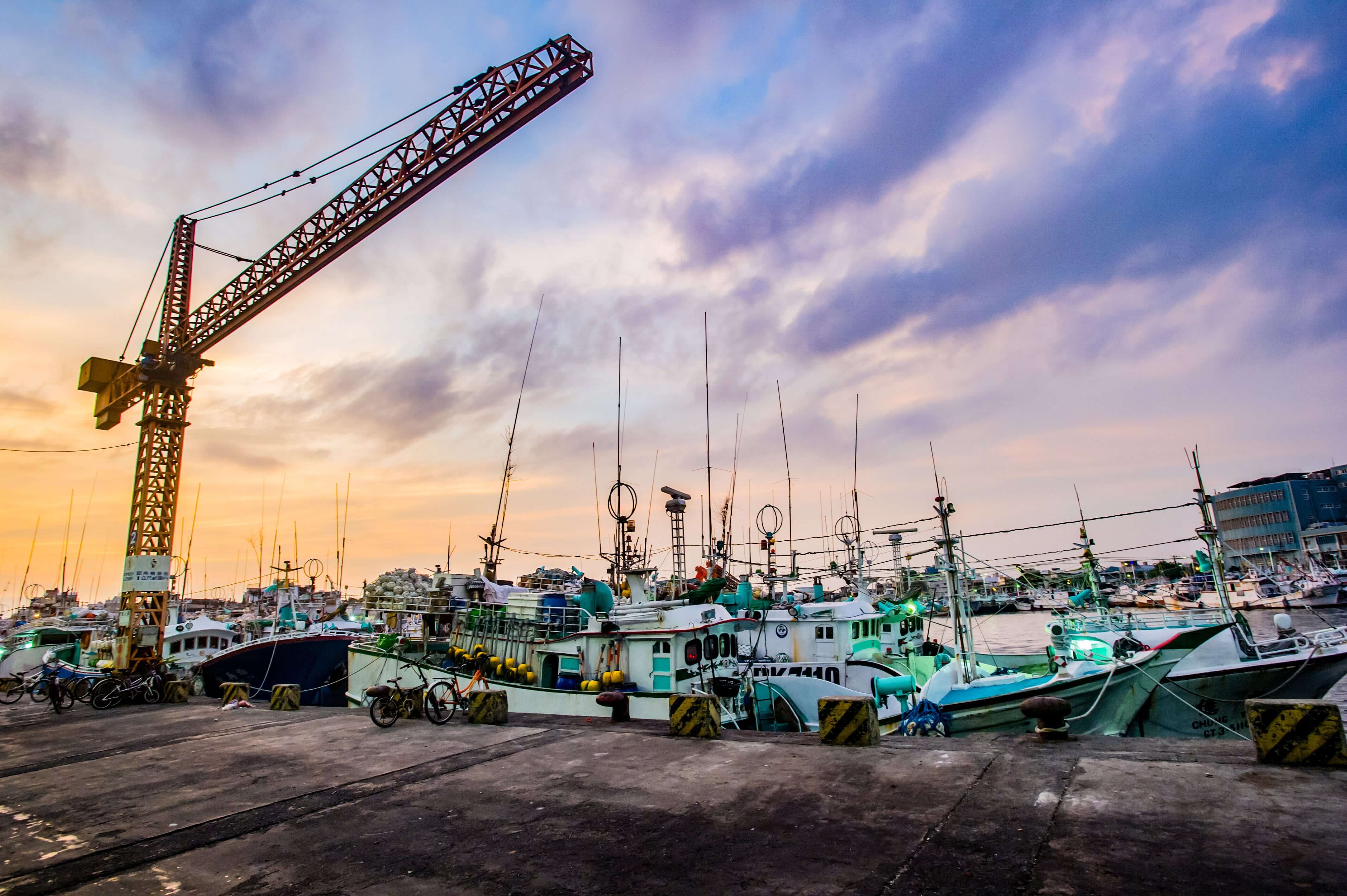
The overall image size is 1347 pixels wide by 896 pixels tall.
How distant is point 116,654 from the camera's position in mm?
25656

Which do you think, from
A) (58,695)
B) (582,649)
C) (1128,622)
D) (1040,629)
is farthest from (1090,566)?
(1040,629)

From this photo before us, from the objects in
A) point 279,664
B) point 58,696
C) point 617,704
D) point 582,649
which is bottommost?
point 279,664

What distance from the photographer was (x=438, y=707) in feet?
43.9

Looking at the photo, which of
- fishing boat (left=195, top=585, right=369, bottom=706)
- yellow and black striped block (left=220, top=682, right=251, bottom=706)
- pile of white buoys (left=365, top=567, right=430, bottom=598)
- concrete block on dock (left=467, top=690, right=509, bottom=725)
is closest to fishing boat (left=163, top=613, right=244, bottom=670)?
fishing boat (left=195, top=585, right=369, bottom=706)

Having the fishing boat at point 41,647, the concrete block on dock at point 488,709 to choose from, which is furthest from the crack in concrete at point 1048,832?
the fishing boat at point 41,647

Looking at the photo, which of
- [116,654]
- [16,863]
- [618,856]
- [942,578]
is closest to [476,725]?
[16,863]

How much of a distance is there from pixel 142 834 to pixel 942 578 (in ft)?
84.1

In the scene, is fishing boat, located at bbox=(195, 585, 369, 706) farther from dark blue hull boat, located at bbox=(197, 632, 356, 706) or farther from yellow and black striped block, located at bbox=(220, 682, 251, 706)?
yellow and black striped block, located at bbox=(220, 682, 251, 706)

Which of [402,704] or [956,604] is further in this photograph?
[956,604]

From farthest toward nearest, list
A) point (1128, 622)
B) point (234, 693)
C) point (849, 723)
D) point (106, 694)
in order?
1. point (1128, 622)
2. point (106, 694)
3. point (234, 693)
4. point (849, 723)

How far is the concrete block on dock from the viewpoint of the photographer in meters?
→ 13.3

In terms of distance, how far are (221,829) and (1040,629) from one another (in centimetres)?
10255

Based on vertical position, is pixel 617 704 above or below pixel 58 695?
below

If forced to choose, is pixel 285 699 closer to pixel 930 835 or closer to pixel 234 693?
pixel 234 693
